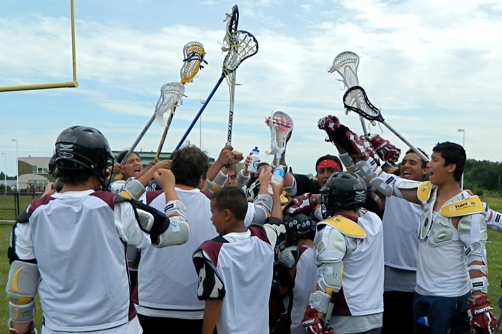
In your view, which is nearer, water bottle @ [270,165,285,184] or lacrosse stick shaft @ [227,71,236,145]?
water bottle @ [270,165,285,184]

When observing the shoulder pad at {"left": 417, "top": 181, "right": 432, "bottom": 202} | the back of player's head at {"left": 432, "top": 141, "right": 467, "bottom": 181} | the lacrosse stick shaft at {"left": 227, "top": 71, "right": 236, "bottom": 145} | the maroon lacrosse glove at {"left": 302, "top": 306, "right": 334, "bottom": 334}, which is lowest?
the maroon lacrosse glove at {"left": 302, "top": 306, "right": 334, "bottom": 334}

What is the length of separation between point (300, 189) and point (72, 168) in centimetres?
326

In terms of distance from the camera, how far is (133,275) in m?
5.00

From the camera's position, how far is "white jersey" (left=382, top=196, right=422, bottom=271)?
5.28 meters

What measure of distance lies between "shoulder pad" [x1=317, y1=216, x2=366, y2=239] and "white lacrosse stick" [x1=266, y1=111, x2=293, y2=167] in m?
1.23

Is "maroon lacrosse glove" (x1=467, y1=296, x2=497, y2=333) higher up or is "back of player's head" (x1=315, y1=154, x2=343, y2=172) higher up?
"back of player's head" (x1=315, y1=154, x2=343, y2=172)

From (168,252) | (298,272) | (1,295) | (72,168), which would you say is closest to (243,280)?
(168,252)

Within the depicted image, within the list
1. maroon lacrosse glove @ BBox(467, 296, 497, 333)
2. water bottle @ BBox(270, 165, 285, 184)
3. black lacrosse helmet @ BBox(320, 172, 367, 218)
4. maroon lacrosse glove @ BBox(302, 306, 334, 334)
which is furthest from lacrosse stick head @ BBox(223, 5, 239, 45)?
maroon lacrosse glove @ BBox(467, 296, 497, 333)

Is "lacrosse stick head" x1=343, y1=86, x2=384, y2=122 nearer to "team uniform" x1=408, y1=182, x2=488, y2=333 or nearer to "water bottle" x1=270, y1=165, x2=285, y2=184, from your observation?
"water bottle" x1=270, y1=165, x2=285, y2=184

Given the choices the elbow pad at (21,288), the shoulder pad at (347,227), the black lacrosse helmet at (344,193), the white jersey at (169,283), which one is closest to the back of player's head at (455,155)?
the black lacrosse helmet at (344,193)

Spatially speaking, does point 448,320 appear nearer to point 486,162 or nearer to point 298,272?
point 298,272

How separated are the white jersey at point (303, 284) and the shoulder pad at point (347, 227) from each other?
551mm

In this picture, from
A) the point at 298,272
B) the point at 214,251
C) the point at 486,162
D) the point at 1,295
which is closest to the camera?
the point at 214,251

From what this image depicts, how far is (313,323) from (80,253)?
1.65 metres
